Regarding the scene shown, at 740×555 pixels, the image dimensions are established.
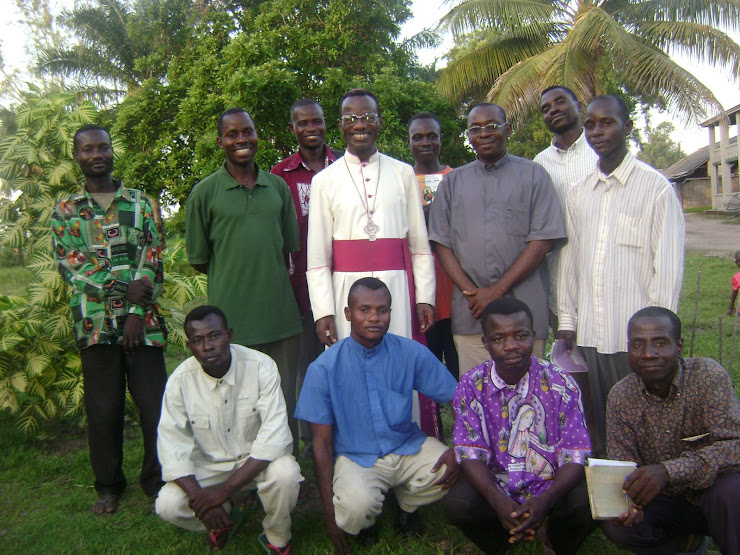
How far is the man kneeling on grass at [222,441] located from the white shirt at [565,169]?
5.63 ft

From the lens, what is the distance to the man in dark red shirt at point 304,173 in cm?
426

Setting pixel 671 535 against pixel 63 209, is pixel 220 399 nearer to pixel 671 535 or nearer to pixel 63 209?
pixel 63 209

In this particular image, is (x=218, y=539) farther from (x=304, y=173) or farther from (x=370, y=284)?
(x=304, y=173)

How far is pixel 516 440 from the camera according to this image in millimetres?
3008

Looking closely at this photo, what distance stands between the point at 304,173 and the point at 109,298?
1487 mm

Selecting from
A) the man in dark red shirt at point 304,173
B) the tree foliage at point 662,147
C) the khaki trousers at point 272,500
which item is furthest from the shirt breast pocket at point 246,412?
the tree foliage at point 662,147

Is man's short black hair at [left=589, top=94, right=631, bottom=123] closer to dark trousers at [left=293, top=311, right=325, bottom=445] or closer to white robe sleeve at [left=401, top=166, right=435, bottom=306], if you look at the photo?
white robe sleeve at [left=401, top=166, right=435, bottom=306]

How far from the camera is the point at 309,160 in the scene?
443 cm

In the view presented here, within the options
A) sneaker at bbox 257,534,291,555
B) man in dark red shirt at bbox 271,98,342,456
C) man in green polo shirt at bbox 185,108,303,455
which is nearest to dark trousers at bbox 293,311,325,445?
man in dark red shirt at bbox 271,98,342,456

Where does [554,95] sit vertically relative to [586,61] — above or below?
below

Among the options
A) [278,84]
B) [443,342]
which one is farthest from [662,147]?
[443,342]

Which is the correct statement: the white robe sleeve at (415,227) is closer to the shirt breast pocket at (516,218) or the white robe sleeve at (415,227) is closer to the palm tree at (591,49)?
the shirt breast pocket at (516,218)

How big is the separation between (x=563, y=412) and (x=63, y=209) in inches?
117

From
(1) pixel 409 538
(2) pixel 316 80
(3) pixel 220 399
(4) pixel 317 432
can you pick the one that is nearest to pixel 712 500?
(1) pixel 409 538
